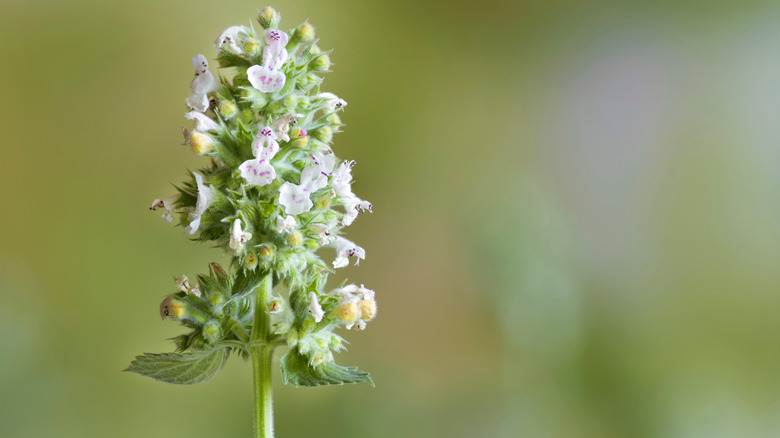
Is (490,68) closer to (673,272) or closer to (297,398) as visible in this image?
(673,272)

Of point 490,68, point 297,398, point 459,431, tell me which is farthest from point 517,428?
point 490,68

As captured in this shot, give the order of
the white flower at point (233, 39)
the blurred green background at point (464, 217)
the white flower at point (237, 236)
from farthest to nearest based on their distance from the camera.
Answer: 1. the blurred green background at point (464, 217)
2. the white flower at point (233, 39)
3. the white flower at point (237, 236)

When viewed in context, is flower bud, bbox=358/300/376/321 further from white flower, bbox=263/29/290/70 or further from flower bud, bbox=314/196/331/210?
white flower, bbox=263/29/290/70

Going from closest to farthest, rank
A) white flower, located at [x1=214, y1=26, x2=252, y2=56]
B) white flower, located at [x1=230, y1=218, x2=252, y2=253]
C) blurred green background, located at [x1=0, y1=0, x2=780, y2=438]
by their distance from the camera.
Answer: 1. white flower, located at [x1=230, y1=218, x2=252, y2=253]
2. white flower, located at [x1=214, y1=26, x2=252, y2=56]
3. blurred green background, located at [x1=0, y1=0, x2=780, y2=438]

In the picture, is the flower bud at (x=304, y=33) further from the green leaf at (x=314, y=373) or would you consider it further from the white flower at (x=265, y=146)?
the green leaf at (x=314, y=373)

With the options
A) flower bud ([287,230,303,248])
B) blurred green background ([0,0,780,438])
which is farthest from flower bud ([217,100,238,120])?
blurred green background ([0,0,780,438])

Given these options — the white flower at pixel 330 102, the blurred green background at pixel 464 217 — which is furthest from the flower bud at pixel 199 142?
the blurred green background at pixel 464 217

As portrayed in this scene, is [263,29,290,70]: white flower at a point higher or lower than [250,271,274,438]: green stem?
higher

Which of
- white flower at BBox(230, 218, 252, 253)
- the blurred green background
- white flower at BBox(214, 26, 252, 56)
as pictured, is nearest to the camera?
white flower at BBox(230, 218, 252, 253)
